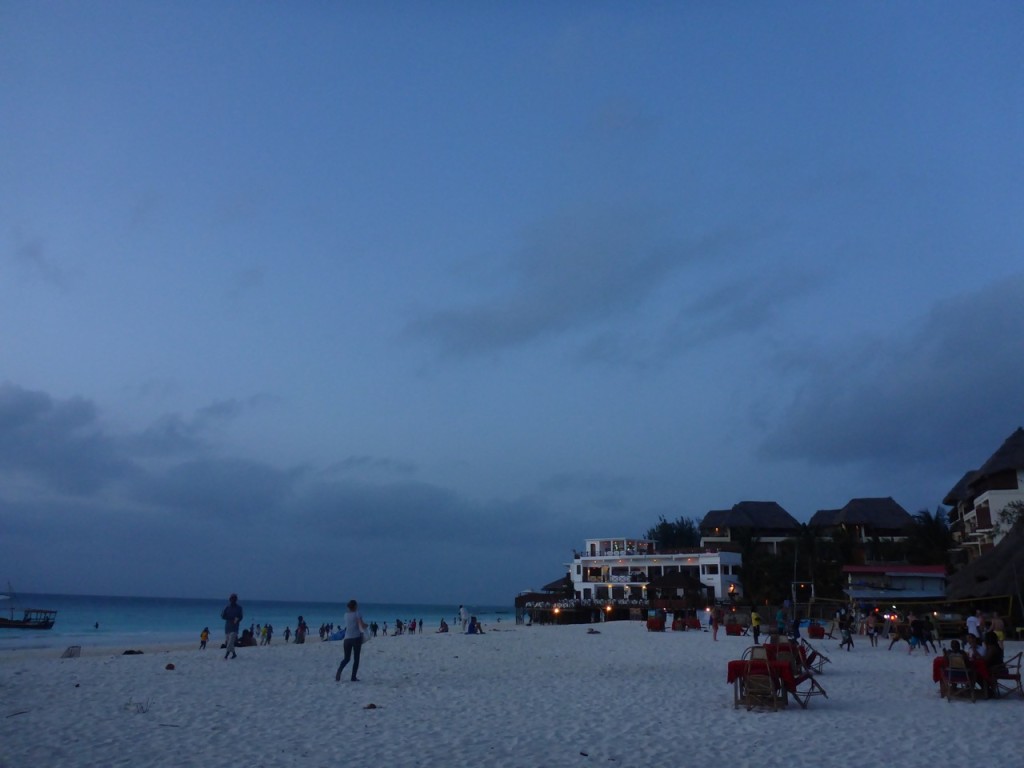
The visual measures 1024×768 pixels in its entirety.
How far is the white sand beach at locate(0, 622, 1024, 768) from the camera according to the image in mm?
7977

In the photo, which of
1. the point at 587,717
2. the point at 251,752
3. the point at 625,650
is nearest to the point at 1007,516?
the point at 625,650

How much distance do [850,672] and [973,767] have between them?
9057mm

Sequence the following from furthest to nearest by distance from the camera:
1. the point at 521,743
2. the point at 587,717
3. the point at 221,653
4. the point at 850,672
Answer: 1. the point at 221,653
2. the point at 850,672
3. the point at 587,717
4. the point at 521,743

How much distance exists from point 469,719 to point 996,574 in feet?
83.0

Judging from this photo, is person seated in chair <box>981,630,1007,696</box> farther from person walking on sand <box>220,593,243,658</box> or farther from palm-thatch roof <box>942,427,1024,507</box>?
palm-thatch roof <box>942,427,1024,507</box>

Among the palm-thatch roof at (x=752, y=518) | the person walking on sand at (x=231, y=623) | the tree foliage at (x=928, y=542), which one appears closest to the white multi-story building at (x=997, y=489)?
the tree foliage at (x=928, y=542)

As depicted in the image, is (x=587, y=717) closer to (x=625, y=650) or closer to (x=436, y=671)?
(x=436, y=671)

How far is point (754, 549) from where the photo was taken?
65.7m

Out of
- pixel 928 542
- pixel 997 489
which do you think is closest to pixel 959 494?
pixel 928 542

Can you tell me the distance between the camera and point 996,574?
27.8m

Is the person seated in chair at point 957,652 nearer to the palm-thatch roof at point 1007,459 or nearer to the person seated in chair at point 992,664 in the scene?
the person seated in chair at point 992,664

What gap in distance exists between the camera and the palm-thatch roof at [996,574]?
26.4 metres

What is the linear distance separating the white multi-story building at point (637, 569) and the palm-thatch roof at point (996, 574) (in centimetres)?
3032

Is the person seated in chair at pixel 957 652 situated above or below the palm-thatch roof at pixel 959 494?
below
